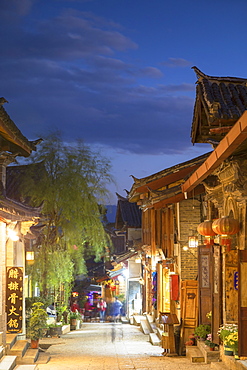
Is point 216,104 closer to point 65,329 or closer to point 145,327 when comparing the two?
point 145,327

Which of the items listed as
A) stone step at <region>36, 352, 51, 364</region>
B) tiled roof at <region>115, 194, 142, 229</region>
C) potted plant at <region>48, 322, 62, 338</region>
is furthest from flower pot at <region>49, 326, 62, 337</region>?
tiled roof at <region>115, 194, 142, 229</region>

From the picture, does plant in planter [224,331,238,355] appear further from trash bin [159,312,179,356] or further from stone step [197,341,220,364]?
trash bin [159,312,179,356]

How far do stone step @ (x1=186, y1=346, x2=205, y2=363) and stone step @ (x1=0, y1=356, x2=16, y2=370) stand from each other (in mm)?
4977

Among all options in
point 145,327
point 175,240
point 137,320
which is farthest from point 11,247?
point 137,320

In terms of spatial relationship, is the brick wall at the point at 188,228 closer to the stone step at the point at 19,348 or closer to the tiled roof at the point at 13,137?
the stone step at the point at 19,348

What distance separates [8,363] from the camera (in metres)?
14.3

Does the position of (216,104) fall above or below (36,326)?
above

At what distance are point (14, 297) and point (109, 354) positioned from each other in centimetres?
387

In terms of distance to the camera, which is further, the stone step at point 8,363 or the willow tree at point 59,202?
the willow tree at point 59,202

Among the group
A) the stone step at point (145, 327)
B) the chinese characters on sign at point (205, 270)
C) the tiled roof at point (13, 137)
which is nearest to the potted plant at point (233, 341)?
the chinese characters on sign at point (205, 270)

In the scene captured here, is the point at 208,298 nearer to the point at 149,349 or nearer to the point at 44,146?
the point at 149,349

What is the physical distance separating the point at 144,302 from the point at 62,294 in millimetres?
6139

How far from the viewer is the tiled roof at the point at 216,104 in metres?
11.6

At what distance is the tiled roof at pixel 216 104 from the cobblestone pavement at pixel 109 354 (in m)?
6.15
